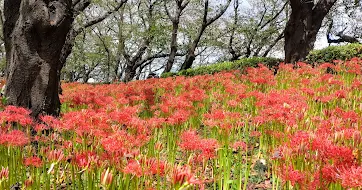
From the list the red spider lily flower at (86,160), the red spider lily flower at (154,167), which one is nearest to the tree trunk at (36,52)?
the red spider lily flower at (86,160)

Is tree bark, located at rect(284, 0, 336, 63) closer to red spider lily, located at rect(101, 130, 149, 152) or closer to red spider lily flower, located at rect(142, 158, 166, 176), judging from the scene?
red spider lily, located at rect(101, 130, 149, 152)

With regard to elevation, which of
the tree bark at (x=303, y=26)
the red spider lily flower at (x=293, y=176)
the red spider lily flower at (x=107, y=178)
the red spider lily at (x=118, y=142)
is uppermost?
the tree bark at (x=303, y=26)

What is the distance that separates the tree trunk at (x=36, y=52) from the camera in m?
5.36

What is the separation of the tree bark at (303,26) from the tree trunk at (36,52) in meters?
9.47

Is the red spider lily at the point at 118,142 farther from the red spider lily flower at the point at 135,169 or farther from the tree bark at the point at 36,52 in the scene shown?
the tree bark at the point at 36,52

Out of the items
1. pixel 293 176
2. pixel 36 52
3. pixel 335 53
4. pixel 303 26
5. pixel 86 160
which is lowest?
pixel 293 176

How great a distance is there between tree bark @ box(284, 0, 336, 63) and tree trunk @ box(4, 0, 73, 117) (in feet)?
31.1

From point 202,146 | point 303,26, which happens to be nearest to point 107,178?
point 202,146

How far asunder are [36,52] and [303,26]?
1030 centimetres

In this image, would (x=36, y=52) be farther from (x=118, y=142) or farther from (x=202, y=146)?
(x=202, y=146)

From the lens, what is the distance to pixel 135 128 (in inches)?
132

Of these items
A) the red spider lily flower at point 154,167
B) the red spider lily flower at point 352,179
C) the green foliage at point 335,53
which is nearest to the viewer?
the red spider lily flower at point 352,179

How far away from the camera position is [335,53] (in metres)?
10.8

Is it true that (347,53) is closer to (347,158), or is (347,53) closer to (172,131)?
(172,131)
